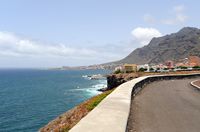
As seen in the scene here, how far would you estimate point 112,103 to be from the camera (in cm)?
1445

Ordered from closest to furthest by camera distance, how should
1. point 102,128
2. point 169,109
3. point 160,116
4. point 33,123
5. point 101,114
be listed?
point 102,128 < point 101,114 < point 160,116 < point 169,109 < point 33,123

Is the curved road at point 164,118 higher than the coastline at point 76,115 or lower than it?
higher

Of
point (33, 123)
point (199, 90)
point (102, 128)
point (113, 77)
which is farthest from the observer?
point (113, 77)

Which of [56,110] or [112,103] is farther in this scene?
[56,110]

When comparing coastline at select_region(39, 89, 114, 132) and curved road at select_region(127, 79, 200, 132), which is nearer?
curved road at select_region(127, 79, 200, 132)

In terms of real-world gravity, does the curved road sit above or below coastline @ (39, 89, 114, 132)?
above

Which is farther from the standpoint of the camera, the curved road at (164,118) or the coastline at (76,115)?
the coastline at (76,115)

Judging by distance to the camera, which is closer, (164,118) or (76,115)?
(164,118)

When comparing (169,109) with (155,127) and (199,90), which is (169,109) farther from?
(199,90)

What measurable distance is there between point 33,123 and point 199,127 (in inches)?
1543

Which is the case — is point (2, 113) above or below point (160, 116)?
below

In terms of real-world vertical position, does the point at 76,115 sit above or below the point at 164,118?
below

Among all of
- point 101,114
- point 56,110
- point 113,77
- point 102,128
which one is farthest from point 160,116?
point 113,77

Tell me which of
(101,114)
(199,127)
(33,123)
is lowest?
(33,123)
